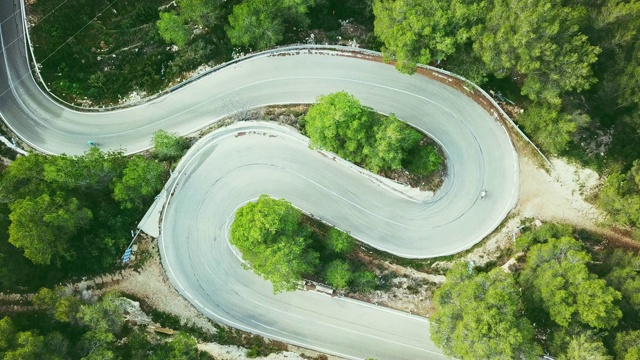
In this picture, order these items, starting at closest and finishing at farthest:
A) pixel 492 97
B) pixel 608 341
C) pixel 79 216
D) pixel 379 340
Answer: pixel 608 341
pixel 79 216
pixel 379 340
pixel 492 97

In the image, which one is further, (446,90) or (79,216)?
(446,90)

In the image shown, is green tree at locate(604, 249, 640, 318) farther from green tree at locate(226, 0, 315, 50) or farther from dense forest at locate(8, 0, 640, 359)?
green tree at locate(226, 0, 315, 50)

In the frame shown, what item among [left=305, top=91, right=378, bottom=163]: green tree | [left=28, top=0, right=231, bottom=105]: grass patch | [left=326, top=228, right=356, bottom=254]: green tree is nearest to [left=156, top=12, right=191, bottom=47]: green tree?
[left=28, top=0, right=231, bottom=105]: grass patch

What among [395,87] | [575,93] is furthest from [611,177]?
[395,87]

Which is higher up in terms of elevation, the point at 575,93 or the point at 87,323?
the point at 575,93

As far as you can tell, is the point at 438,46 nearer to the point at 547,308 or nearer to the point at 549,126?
the point at 549,126

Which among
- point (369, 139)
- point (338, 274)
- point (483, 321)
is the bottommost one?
point (483, 321)

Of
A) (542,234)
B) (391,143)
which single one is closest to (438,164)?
(391,143)

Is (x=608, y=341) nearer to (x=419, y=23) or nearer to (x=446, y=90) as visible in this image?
(x=446, y=90)
